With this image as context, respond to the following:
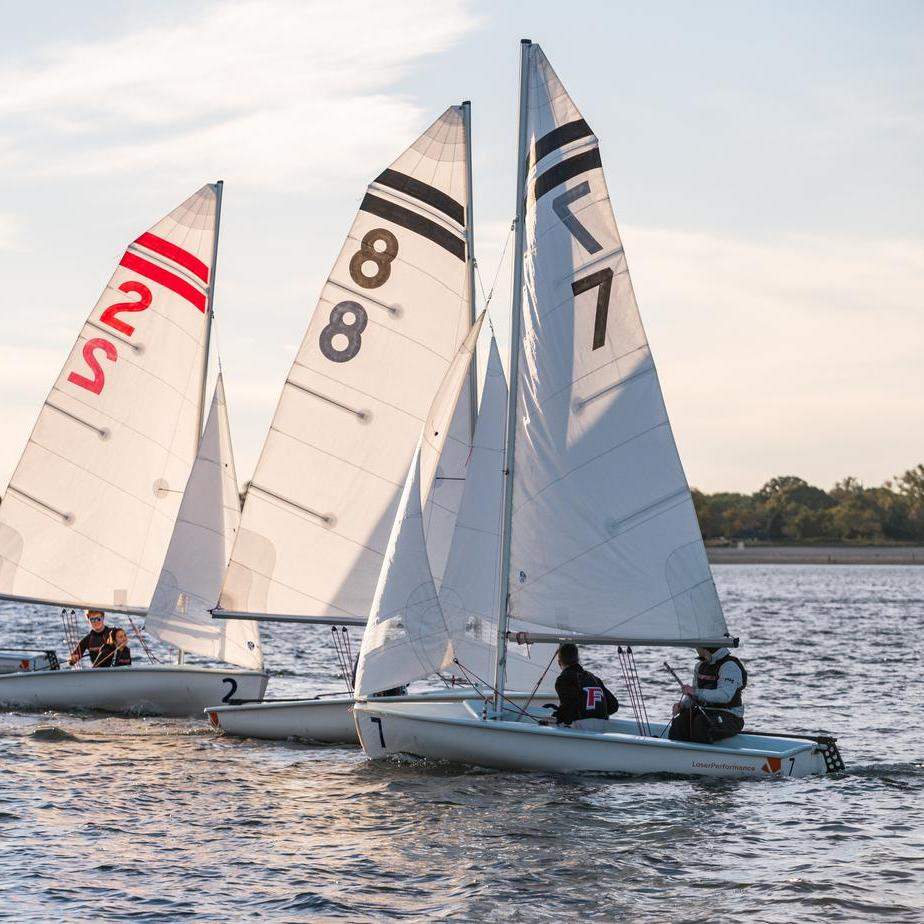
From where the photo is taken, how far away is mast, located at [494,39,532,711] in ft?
57.2

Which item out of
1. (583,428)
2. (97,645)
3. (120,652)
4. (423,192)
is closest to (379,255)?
(423,192)

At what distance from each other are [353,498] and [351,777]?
175 inches

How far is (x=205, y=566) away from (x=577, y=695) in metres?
7.31

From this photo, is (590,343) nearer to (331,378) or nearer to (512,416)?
(512,416)

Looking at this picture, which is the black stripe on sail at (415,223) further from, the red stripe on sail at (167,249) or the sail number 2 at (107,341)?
the sail number 2 at (107,341)

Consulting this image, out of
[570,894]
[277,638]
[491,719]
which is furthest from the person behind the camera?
[277,638]

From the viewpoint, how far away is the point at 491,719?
57.3ft

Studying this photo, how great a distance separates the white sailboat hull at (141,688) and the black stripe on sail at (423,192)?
7.29 metres

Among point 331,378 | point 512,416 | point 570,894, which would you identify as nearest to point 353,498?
point 331,378

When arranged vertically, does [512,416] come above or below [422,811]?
above

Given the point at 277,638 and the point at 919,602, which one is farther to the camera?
the point at 919,602

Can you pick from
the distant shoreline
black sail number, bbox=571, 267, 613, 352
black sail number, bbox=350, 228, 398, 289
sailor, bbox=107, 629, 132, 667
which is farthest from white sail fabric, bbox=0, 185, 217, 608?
the distant shoreline

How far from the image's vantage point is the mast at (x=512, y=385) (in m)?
17.4

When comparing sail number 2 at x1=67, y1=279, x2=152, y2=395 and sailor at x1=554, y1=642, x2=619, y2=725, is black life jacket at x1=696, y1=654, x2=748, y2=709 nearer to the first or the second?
sailor at x1=554, y1=642, x2=619, y2=725
